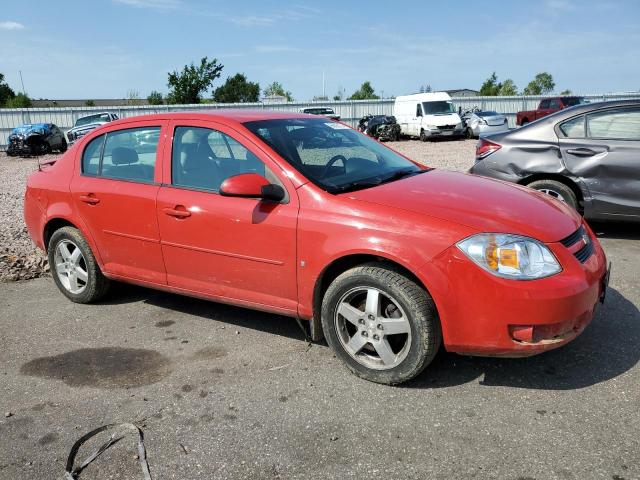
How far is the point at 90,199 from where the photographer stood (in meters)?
4.59

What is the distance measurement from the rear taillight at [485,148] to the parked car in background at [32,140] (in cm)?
2182

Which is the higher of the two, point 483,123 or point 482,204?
point 482,204

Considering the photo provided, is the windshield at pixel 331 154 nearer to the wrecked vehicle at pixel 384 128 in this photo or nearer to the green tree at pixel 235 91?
the wrecked vehicle at pixel 384 128

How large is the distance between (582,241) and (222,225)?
231 centimetres

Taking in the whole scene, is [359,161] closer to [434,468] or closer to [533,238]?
[533,238]

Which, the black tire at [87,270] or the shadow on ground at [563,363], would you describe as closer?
the shadow on ground at [563,363]

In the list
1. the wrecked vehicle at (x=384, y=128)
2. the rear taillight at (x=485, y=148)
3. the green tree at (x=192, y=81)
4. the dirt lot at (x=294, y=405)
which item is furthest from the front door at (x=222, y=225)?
the green tree at (x=192, y=81)

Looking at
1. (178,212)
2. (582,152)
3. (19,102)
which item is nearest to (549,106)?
(582,152)

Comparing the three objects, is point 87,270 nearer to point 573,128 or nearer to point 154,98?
point 573,128

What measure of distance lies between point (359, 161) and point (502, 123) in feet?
75.9

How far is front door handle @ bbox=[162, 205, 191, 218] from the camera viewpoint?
396cm

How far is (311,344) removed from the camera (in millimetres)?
3998

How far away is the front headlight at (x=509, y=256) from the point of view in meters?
2.99

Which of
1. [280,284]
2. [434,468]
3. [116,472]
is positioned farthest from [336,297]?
[116,472]
